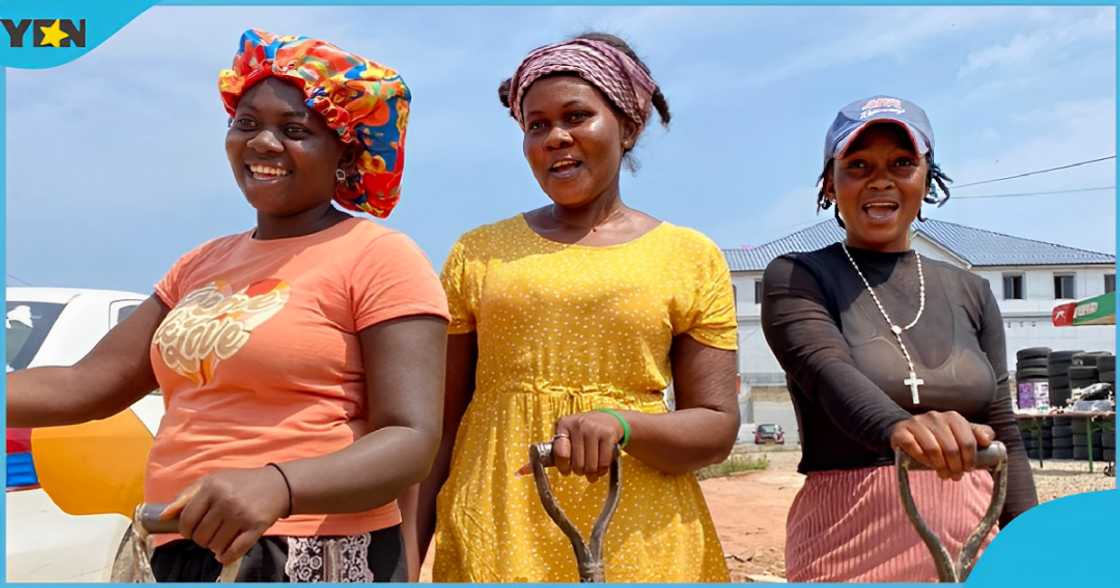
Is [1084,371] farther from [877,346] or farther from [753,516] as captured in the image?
[877,346]

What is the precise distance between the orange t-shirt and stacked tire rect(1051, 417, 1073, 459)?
18.6 meters

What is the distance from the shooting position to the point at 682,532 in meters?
2.18

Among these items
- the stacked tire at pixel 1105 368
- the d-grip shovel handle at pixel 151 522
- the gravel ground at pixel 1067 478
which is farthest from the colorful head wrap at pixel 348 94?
the stacked tire at pixel 1105 368

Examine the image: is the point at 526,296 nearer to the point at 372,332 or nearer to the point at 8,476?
the point at 372,332

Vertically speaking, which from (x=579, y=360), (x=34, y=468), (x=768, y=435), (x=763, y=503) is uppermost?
(x=579, y=360)

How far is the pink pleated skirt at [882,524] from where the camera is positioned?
6.73 feet

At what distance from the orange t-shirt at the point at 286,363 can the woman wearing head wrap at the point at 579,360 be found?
1.17 ft

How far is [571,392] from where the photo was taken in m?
2.16

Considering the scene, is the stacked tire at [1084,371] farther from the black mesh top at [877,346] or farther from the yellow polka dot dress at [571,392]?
the yellow polka dot dress at [571,392]

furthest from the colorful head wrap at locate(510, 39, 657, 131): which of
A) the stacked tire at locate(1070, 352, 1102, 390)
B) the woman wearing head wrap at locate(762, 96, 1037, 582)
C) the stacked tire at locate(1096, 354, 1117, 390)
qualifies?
the stacked tire at locate(1070, 352, 1102, 390)

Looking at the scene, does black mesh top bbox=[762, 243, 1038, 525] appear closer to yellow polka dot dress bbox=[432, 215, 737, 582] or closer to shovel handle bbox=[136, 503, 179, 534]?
yellow polka dot dress bbox=[432, 215, 737, 582]

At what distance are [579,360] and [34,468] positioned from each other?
2124mm

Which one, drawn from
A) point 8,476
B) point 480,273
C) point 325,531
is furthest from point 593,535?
point 8,476

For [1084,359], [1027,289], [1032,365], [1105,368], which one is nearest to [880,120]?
[1105,368]
